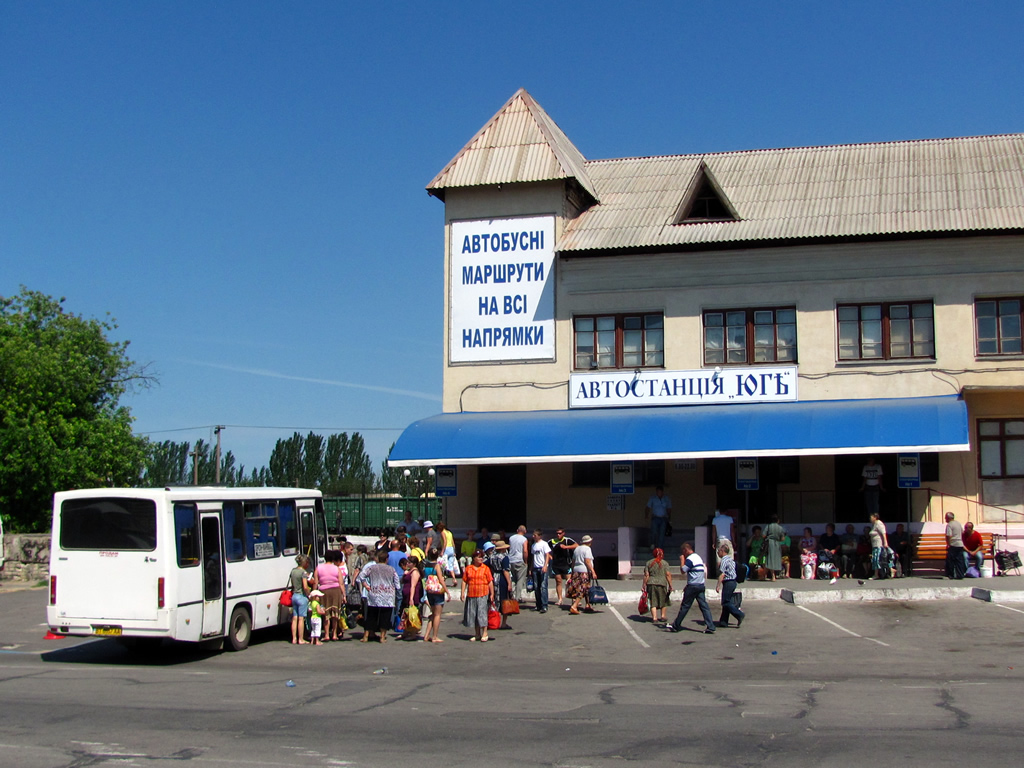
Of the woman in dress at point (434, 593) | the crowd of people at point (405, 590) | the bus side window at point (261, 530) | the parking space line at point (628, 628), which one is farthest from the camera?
the woman in dress at point (434, 593)

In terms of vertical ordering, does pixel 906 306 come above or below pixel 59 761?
above

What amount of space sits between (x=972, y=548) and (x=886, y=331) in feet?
18.4

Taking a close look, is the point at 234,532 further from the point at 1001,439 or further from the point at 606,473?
the point at 1001,439

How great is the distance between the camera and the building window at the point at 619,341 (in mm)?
27109

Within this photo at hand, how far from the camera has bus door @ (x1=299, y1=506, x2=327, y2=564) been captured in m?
19.2

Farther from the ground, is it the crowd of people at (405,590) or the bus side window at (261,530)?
the bus side window at (261,530)

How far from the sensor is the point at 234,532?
55.9 feet

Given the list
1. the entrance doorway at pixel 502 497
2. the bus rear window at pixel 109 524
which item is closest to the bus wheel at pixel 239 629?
the bus rear window at pixel 109 524

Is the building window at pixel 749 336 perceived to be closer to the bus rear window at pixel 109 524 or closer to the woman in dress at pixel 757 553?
the woman in dress at pixel 757 553

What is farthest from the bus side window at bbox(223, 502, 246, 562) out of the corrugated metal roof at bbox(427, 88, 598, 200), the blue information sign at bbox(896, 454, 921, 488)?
the blue information sign at bbox(896, 454, 921, 488)

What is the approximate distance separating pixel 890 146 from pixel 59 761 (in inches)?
1061

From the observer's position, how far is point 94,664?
16266 mm

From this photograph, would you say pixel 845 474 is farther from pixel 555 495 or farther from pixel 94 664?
pixel 94 664

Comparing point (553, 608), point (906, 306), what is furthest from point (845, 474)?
point (553, 608)
